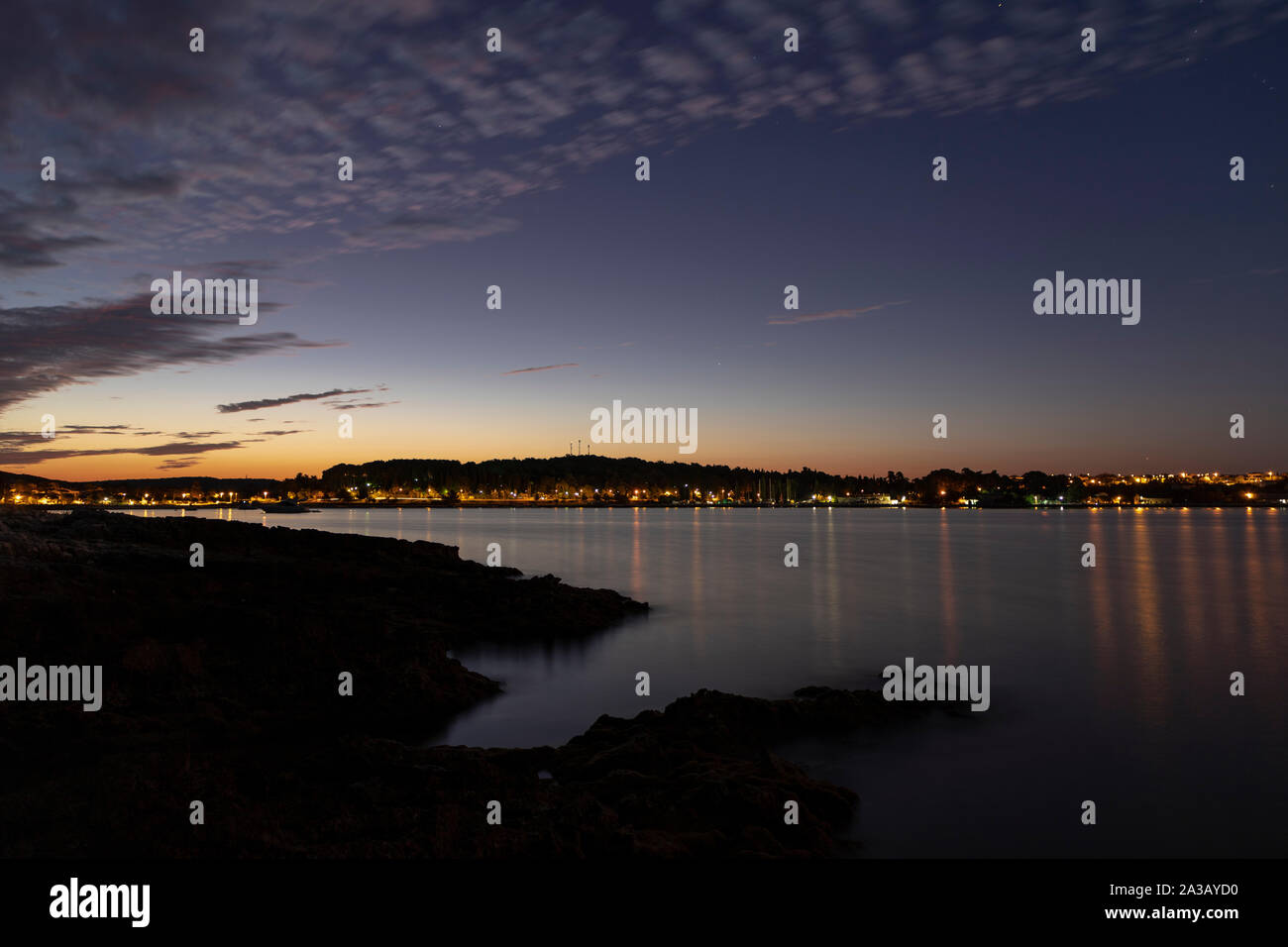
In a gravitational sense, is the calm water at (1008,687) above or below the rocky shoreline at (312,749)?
below

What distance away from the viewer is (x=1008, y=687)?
20234mm

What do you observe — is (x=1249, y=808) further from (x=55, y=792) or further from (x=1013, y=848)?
(x=55, y=792)

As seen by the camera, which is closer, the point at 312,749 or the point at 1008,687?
the point at 312,749

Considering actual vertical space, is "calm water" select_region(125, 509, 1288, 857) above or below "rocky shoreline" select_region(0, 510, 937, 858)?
below

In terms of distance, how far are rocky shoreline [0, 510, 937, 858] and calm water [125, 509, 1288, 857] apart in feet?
4.52

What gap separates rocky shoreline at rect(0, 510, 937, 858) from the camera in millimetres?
8094

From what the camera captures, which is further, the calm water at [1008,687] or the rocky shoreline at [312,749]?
the calm water at [1008,687]

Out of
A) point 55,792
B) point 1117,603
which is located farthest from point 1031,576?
point 55,792

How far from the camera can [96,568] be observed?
21.6 m

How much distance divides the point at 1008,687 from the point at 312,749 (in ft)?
54.8

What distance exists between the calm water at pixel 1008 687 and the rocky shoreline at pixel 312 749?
54.3 inches

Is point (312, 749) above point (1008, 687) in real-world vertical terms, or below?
above

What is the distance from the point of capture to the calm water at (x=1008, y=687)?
11852 millimetres

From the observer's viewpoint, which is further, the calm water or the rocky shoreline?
the calm water
